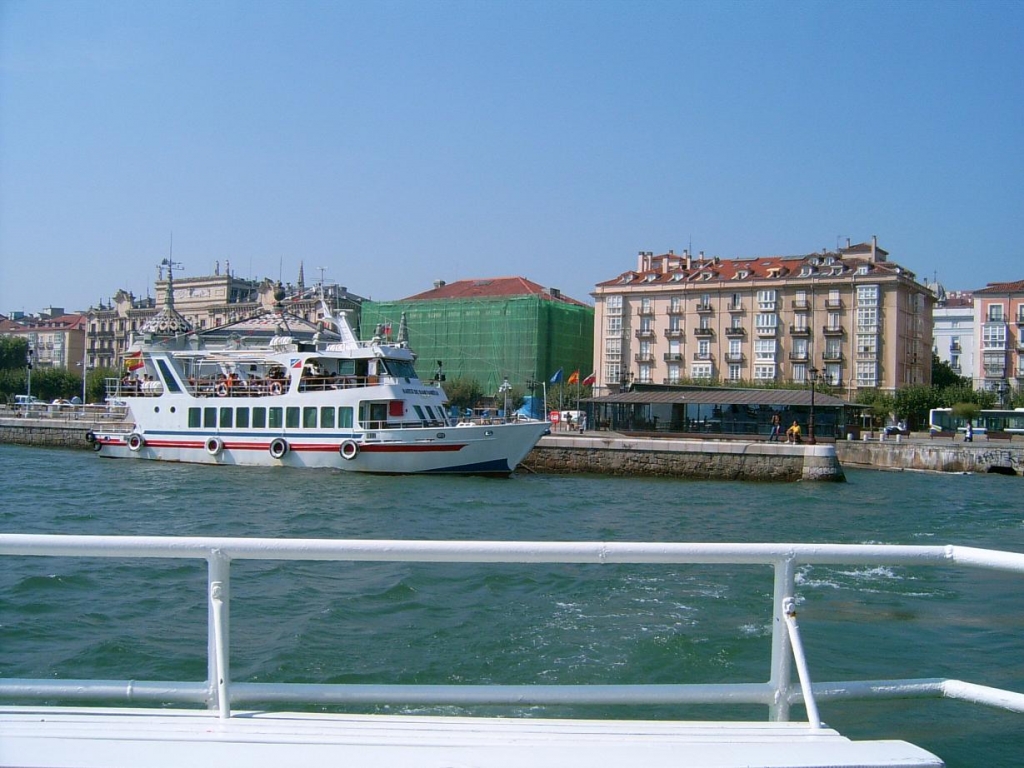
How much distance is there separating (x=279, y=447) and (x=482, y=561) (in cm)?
2948

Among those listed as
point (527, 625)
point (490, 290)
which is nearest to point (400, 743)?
point (527, 625)

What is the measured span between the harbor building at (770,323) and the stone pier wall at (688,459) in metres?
30.3

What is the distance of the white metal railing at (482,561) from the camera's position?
2.80 m

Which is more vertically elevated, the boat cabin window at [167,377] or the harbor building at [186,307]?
the harbor building at [186,307]

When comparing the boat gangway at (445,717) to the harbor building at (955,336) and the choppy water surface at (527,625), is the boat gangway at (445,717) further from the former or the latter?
the harbor building at (955,336)

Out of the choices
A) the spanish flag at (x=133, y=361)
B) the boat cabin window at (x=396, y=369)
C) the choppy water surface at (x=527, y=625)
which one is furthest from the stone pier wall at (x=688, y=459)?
the choppy water surface at (x=527, y=625)

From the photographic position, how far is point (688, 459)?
113 ft

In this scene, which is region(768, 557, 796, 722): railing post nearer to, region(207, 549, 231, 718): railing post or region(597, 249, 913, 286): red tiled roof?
region(207, 549, 231, 718): railing post

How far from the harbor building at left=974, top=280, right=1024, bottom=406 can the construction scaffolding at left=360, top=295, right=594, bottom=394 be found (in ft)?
99.1

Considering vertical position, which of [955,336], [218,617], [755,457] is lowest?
[755,457]

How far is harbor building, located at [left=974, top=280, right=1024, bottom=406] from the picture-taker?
224 feet

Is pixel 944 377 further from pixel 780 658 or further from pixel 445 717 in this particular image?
pixel 445 717

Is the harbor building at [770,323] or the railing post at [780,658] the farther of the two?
the harbor building at [770,323]

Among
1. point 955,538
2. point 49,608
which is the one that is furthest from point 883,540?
point 49,608
